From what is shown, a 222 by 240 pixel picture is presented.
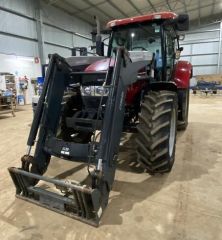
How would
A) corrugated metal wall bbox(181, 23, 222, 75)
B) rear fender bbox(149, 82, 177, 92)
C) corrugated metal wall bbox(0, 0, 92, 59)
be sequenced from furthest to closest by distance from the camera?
corrugated metal wall bbox(181, 23, 222, 75) < corrugated metal wall bbox(0, 0, 92, 59) < rear fender bbox(149, 82, 177, 92)

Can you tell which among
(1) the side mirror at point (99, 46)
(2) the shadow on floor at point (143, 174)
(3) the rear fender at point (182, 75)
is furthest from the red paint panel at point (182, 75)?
(1) the side mirror at point (99, 46)

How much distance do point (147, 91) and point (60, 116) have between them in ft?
3.61

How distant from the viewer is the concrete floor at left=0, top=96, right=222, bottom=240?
173 centimetres

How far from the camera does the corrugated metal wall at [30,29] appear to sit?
30.6 feet

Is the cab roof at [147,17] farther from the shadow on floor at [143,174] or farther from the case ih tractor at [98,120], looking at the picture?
the shadow on floor at [143,174]

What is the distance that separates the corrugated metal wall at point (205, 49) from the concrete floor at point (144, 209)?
14895mm

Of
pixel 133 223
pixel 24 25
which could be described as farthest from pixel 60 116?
pixel 24 25

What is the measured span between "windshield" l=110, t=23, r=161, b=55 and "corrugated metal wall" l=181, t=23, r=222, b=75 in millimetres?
14439

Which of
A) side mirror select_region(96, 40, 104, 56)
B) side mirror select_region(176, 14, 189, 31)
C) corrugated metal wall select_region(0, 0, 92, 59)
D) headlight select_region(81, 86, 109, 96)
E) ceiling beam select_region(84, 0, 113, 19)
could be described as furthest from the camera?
ceiling beam select_region(84, 0, 113, 19)

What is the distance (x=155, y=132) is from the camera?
2285mm

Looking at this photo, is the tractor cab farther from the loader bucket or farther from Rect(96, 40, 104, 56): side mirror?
the loader bucket

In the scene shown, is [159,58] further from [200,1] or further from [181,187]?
[200,1]

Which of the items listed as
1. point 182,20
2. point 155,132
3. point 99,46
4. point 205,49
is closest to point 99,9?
point 205,49

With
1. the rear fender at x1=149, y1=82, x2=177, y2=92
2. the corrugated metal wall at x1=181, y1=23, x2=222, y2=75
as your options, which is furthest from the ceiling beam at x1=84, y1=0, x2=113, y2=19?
the rear fender at x1=149, y1=82, x2=177, y2=92
